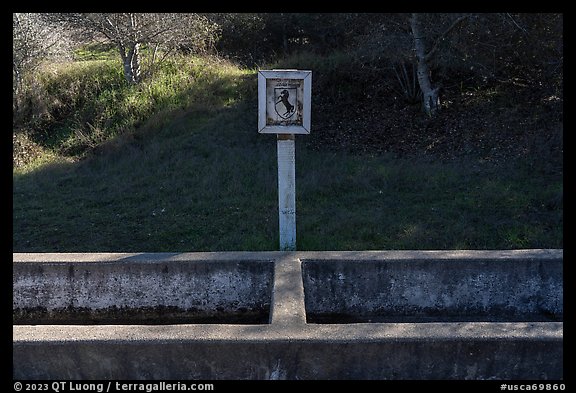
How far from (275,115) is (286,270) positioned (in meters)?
1.77

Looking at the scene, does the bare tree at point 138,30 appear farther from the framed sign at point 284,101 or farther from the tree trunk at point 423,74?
the framed sign at point 284,101

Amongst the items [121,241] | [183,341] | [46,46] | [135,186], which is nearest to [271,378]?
[183,341]

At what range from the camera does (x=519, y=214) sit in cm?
771

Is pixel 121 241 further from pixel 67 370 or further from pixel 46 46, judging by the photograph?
pixel 46 46

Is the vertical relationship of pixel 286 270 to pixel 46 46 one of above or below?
below

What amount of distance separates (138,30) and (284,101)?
790 cm

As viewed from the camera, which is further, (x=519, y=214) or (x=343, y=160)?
(x=343, y=160)

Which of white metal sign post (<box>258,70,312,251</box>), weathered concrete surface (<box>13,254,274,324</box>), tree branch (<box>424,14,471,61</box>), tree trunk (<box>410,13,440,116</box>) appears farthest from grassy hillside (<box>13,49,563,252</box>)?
weathered concrete surface (<box>13,254,274,324</box>)

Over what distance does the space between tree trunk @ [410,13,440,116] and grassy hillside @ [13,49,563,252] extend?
1.04ft

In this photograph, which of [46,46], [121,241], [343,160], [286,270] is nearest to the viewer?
[286,270]

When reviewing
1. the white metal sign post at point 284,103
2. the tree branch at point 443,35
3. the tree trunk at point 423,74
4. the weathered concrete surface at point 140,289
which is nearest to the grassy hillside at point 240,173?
the tree trunk at point 423,74

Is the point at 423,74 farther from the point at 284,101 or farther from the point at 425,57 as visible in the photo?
the point at 284,101

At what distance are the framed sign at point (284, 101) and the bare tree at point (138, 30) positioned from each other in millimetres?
7658

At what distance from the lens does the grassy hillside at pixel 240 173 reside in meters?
7.31
